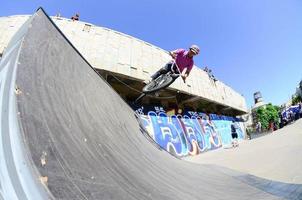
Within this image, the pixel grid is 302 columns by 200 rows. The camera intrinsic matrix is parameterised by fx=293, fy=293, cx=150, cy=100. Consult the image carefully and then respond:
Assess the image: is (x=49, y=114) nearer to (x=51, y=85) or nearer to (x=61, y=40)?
(x=51, y=85)

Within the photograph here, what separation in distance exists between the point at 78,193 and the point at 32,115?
62cm

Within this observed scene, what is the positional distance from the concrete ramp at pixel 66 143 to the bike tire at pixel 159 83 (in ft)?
11.2

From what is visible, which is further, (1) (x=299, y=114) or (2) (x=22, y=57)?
(1) (x=299, y=114)

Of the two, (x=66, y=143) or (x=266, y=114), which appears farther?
(x=266, y=114)

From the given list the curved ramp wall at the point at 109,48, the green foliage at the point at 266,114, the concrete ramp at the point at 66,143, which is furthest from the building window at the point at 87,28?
the green foliage at the point at 266,114

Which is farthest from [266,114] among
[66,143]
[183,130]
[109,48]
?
[66,143]

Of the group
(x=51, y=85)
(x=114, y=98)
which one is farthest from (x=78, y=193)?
(x=114, y=98)

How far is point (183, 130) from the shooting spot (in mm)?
16719

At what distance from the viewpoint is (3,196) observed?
138 cm

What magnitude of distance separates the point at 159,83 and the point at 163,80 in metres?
0.15

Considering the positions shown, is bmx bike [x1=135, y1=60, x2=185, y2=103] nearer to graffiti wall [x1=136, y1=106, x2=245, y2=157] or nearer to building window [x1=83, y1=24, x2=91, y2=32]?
graffiti wall [x1=136, y1=106, x2=245, y2=157]

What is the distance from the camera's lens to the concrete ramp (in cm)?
150

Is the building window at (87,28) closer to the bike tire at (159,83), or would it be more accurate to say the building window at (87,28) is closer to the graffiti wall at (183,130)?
the graffiti wall at (183,130)

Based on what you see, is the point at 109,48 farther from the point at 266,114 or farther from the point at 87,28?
the point at 266,114
